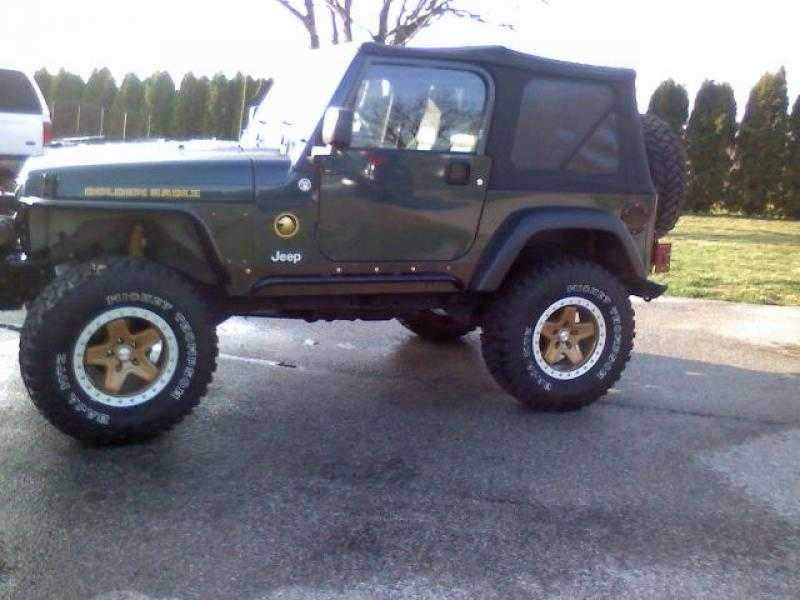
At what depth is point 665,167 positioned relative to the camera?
539cm

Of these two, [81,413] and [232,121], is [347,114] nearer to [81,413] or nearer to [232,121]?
[81,413]

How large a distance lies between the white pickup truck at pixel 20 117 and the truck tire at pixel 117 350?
8.52 meters

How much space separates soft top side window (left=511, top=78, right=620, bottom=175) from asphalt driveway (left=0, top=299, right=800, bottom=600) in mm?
1415

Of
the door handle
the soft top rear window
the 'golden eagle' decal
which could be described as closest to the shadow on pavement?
the 'golden eagle' decal

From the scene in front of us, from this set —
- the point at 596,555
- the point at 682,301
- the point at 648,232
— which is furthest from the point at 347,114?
the point at 682,301

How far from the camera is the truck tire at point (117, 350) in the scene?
3.99 metres

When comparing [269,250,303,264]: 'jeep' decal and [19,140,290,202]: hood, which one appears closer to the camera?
[19,140,290,202]: hood

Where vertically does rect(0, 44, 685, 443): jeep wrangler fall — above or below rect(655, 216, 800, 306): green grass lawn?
above

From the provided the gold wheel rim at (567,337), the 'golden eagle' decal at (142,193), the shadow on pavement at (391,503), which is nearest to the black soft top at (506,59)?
the 'golden eagle' decal at (142,193)

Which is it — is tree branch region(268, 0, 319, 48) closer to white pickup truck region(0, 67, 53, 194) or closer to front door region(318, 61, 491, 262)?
white pickup truck region(0, 67, 53, 194)

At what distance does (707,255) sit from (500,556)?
10445mm

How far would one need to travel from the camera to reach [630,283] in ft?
17.8

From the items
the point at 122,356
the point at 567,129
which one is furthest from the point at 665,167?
the point at 122,356

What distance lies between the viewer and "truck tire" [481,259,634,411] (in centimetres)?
498
